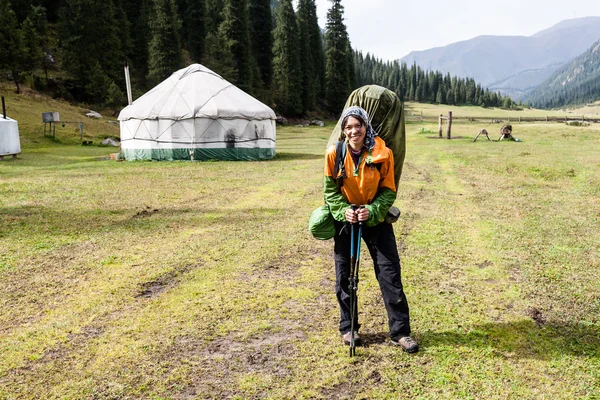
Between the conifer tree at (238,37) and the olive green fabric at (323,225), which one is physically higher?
the conifer tree at (238,37)

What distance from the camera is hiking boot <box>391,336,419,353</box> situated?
332 cm

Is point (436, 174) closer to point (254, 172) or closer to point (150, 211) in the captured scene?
point (254, 172)

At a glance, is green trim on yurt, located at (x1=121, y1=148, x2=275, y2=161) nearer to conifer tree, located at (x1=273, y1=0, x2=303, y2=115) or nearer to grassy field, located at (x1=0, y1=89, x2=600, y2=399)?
grassy field, located at (x1=0, y1=89, x2=600, y2=399)

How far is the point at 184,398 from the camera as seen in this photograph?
9.44 ft

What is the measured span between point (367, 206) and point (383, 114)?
2.56ft

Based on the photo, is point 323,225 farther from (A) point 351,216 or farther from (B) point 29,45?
(B) point 29,45

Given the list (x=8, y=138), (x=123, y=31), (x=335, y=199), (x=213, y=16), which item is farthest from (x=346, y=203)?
(x=213, y=16)

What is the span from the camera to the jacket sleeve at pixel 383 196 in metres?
3.22

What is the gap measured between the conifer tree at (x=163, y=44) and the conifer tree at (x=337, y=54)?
24326 mm

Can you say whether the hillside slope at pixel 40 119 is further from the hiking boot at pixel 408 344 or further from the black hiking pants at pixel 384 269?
the hiking boot at pixel 408 344

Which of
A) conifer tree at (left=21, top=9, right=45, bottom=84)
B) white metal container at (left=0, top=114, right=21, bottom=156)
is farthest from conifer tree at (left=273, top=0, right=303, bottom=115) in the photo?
white metal container at (left=0, top=114, right=21, bottom=156)

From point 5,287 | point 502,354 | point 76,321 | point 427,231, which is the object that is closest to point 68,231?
point 5,287

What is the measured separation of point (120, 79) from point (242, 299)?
1707 inches

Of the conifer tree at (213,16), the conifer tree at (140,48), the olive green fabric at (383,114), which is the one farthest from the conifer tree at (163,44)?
the olive green fabric at (383,114)
